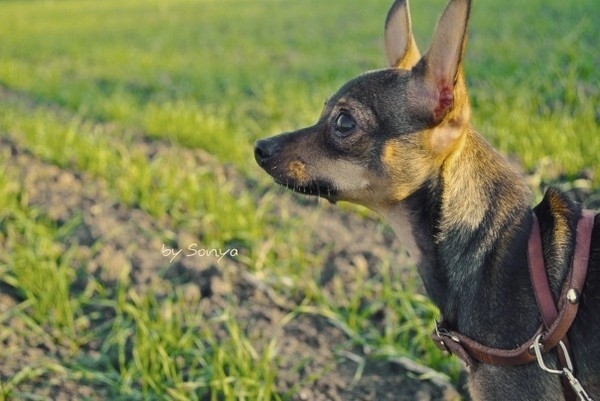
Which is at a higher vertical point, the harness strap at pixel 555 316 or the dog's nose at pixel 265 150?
the dog's nose at pixel 265 150

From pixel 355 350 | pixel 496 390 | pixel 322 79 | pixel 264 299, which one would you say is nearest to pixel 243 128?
pixel 322 79

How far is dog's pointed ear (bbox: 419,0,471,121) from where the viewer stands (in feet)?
8.79

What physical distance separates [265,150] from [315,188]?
271 millimetres

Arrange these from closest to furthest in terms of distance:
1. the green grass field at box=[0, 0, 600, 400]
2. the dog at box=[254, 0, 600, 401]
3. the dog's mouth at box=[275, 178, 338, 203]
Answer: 1. the dog at box=[254, 0, 600, 401]
2. the dog's mouth at box=[275, 178, 338, 203]
3. the green grass field at box=[0, 0, 600, 400]

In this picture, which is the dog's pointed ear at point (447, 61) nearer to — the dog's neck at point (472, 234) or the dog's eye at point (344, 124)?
the dog's neck at point (472, 234)

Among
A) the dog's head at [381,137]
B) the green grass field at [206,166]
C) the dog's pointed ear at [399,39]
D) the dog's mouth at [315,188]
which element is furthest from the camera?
the green grass field at [206,166]

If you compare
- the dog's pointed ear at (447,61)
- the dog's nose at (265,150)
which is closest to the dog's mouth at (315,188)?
the dog's nose at (265,150)

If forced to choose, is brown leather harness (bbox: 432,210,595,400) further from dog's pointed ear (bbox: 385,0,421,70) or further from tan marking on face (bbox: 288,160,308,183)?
dog's pointed ear (bbox: 385,0,421,70)

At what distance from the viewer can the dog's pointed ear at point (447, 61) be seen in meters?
2.68

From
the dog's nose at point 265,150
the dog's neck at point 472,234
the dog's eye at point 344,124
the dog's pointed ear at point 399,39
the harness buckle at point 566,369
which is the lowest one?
the harness buckle at point 566,369

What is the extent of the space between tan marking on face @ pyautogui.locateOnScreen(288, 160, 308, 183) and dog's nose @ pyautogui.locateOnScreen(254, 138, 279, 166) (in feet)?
0.33

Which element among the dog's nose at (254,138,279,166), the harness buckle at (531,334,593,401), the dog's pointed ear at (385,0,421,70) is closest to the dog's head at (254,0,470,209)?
the dog's nose at (254,138,279,166)

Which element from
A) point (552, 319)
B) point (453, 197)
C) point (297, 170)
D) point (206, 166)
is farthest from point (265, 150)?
point (206, 166)

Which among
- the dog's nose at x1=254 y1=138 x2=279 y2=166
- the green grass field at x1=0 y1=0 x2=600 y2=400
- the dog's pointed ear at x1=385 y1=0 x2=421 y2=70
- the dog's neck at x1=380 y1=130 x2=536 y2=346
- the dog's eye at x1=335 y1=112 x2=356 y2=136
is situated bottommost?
the green grass field at x1=0 y1=0 x2=600 y2=400
